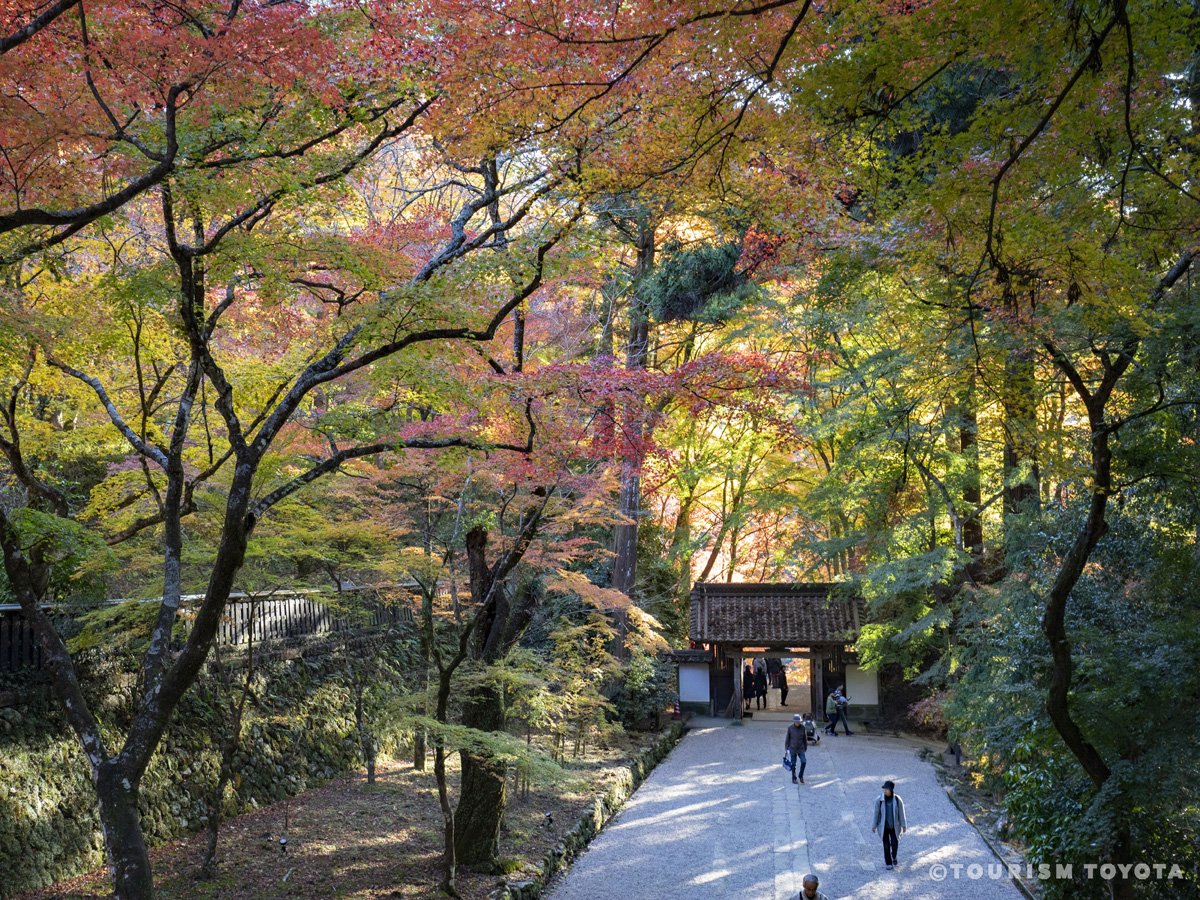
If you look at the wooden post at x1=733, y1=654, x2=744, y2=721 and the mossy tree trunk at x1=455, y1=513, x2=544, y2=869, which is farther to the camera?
the wooden post at x1=733, y1=654, x2=744, y2=721

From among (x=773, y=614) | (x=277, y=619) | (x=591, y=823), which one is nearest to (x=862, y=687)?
(x=773, y=614)

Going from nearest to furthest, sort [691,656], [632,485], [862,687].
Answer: [632,485]
[862,687]
[691,656]

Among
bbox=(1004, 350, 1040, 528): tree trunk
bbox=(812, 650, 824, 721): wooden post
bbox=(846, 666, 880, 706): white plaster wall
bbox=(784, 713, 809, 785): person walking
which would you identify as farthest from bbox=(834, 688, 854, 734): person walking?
bbox=(1004, 350, 1040, 528): tree trunk

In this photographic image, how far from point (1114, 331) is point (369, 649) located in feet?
42.2

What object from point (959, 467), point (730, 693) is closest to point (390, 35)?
point (959, 467)

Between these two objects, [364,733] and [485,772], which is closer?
[485,772]

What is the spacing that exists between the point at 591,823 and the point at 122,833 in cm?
644

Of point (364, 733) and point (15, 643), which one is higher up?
point (15, 643)

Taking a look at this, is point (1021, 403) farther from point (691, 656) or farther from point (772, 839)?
point (691, 656)

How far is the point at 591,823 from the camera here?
10523 mm

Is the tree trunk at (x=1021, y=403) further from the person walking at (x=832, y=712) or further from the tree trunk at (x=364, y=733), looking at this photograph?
the person walking at (x=832, y=712)

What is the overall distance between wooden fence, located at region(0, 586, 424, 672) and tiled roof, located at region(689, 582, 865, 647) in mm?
7270

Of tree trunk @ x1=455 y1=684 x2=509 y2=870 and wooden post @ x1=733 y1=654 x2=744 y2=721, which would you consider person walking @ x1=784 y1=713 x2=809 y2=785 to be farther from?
tree trunk @ x1=455 y1=684 x2=509 y2=870

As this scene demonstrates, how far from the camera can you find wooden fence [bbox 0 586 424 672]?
7781 millimetres
